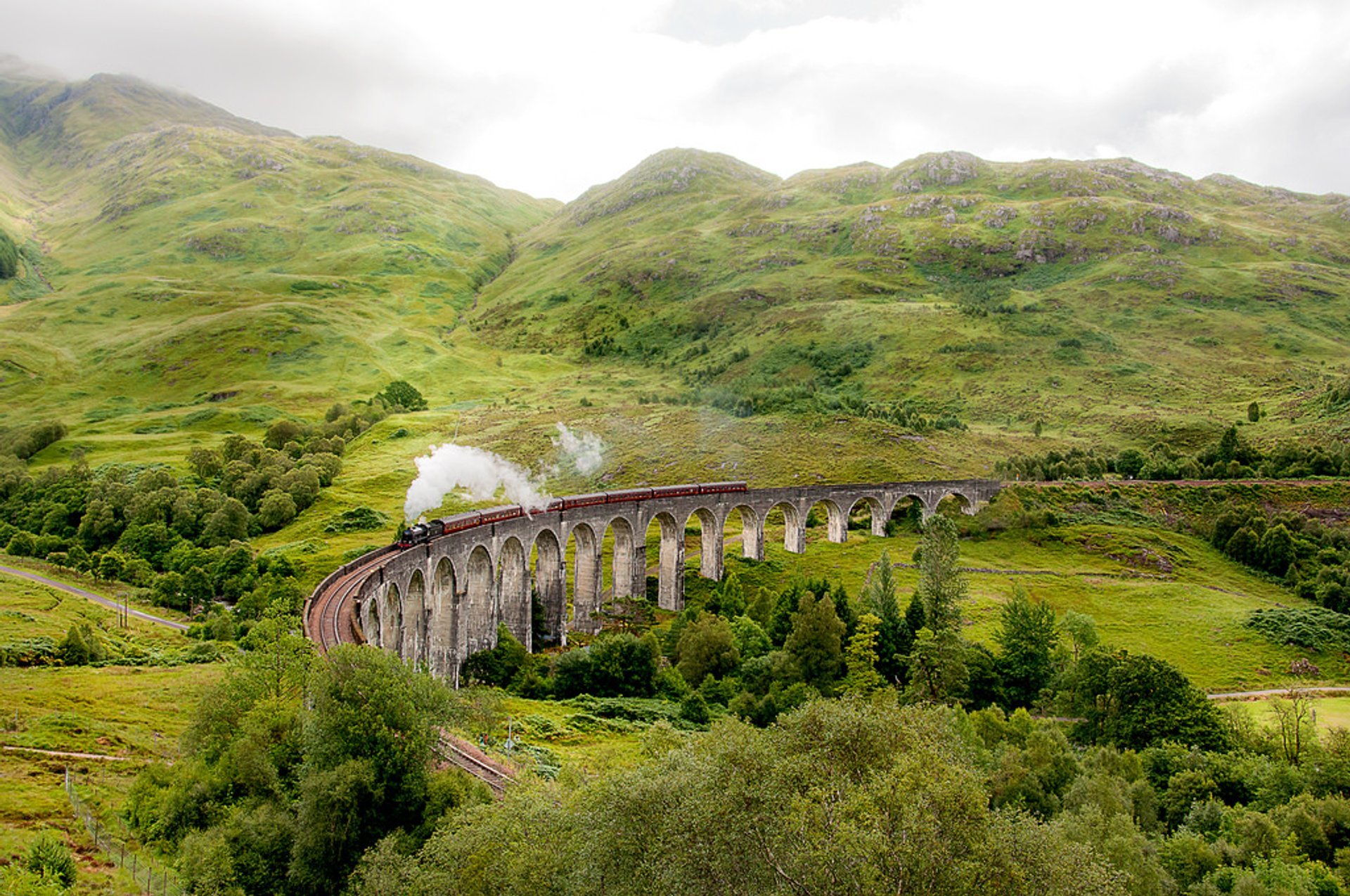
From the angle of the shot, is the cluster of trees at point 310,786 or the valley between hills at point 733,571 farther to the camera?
the valley between hills at point 733,571

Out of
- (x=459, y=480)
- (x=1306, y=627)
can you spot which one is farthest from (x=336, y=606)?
(x=1306, y=627)

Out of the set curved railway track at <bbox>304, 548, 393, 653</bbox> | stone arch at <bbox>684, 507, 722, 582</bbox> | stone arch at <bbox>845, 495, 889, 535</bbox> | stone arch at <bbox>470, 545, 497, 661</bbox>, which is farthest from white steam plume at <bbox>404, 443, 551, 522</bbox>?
stone arch at <bbox>845, 495, 889, 535</bbox>

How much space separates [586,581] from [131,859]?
44.7 meters

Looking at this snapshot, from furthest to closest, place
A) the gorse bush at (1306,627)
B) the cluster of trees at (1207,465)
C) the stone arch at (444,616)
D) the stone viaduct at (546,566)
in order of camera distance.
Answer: the cluster of trees at (1207,465)
the gorse bush at (1306,627)
the stone arch at (444,616)
the stone viaduct at (546,566)

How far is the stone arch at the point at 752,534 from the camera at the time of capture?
8375cm

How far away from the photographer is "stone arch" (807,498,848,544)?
89625 mm

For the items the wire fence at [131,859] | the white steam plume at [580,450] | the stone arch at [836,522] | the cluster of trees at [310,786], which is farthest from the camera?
the white steam plume at [580,450]

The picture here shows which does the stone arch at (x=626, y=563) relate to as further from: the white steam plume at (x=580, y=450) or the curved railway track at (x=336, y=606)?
the white steam plume at (x=580, y=450)

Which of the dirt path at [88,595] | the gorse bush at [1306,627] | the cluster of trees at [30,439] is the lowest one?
the gorse bush at [1306,627]

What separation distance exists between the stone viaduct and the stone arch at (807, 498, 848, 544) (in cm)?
16

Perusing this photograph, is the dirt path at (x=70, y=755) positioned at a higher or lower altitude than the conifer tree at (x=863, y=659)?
higher

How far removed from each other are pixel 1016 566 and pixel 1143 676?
33218 mm

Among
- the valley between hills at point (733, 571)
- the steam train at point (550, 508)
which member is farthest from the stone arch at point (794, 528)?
the steam train at point (550, 508)

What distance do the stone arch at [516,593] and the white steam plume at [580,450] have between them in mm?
48215
